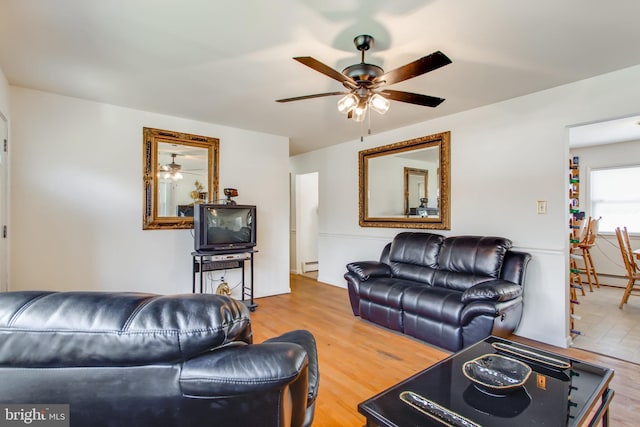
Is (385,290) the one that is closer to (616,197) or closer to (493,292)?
(493,292)

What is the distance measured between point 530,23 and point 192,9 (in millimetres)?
2068

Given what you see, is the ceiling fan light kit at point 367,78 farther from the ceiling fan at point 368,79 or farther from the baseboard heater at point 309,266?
the baseboard heater at point 309,266

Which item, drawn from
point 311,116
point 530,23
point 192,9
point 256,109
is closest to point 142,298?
point 192,9

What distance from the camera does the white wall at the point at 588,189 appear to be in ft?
16.3

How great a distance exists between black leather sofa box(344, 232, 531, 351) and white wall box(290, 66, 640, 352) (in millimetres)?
287

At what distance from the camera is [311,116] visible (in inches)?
146

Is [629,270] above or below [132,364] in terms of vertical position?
below

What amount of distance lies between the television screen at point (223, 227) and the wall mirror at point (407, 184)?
182 cm

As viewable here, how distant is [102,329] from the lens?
2.40 ft

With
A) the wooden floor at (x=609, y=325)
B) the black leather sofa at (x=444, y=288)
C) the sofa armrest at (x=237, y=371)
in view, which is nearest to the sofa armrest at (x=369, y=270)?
the black leather sofa at (x=444, y=288)

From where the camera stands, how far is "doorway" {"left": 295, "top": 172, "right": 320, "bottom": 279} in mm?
6395

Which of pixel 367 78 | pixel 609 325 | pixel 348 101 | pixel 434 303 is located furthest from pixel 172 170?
pixel 609 325

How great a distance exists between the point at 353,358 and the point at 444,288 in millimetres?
1196

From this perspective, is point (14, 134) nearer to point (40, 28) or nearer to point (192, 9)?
point (40, 28)
